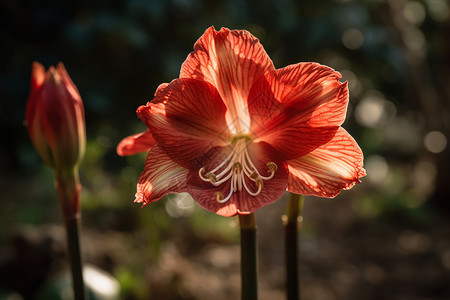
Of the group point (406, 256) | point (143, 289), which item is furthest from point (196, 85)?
point (406, 256)

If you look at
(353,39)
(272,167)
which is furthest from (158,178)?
(353,39)

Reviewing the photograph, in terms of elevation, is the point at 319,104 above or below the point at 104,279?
above

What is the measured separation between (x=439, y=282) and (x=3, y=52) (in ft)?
9.97

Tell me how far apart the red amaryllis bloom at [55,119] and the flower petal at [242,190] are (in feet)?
0.92

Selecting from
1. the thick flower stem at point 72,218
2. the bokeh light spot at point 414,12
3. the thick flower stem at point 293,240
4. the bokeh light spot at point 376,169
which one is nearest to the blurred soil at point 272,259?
the bokeh light spot at point 376,169

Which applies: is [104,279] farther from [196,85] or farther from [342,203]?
[342,203]

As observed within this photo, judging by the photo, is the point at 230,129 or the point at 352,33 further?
the point at 352,33

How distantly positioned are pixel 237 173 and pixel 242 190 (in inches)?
1.5

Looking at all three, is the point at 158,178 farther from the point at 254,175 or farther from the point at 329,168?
the point at 329,168

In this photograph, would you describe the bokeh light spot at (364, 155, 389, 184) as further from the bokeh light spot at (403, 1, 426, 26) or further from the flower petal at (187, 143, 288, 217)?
the flower petal at (187, 143, 288, 217)

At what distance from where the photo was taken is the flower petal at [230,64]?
2.08ft

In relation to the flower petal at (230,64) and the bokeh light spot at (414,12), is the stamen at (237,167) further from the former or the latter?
the bokeh light spot at (414,12)

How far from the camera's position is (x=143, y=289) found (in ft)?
6.75

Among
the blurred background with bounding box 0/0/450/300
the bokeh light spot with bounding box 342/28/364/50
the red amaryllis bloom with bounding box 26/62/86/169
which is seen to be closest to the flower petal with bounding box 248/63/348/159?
the red amaryllis bloom with bounding box 26/62/86/169
